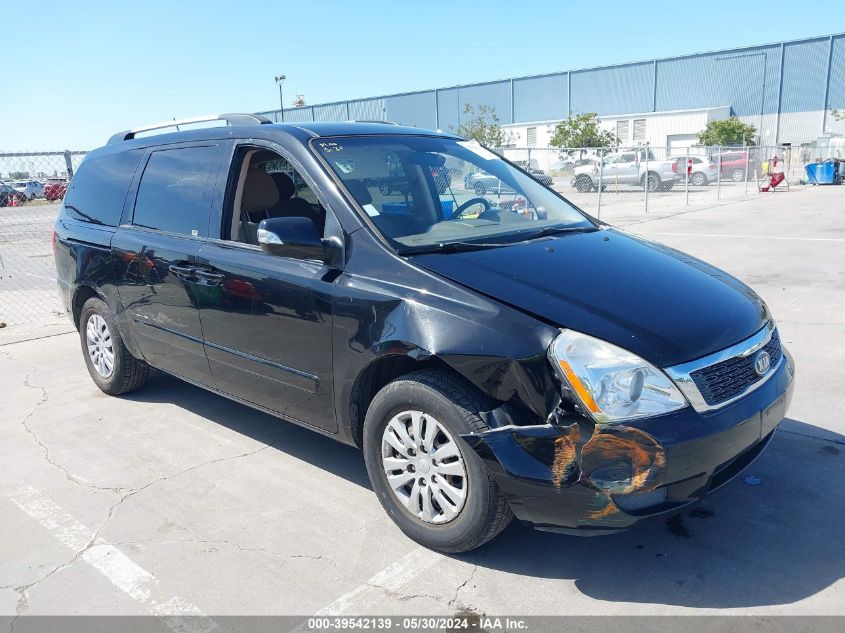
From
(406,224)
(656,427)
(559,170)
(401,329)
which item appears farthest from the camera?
(559,170)

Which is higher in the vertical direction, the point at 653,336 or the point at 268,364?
the point at 653,336

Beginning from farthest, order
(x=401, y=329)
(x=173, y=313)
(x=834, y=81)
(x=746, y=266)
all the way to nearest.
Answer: (x=834, y=81)
(x=746, y=266)
(x=173, y=313)
(x=401, y=329)

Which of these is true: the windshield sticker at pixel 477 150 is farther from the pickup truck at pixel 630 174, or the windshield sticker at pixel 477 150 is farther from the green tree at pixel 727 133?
the green tree at pixel 727 133

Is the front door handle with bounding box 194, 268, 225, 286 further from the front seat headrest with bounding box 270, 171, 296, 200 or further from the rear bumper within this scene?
the rear bumper

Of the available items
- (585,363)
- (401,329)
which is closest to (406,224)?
(401,329)

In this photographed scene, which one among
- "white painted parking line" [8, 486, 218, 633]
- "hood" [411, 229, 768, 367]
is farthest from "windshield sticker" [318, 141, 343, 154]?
"white painted parking line" [8, 486, 218, 633]

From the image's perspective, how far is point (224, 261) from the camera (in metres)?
3.94

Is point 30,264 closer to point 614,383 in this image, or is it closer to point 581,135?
point 614,383

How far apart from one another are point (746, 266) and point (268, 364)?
8.02 m

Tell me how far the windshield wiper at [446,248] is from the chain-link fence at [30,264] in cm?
589

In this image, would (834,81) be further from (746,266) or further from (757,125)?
(746,266)

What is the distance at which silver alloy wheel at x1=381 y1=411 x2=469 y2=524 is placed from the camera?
293 cm

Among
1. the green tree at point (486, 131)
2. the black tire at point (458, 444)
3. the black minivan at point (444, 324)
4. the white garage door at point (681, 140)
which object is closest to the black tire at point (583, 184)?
the green tree at point (486, 131)

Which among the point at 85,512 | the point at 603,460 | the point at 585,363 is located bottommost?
the point at 85,512
